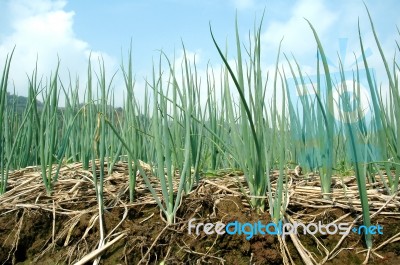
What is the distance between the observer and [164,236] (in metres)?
1.16

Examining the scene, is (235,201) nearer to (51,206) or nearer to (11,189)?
(51,206)

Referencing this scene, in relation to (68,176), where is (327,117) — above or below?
above

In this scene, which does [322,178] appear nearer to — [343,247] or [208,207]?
[343,247]

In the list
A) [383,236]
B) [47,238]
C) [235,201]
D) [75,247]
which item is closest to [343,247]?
[383,236]

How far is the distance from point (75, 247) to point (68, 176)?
56cm

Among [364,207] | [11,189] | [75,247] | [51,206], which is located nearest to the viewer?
[364,207]

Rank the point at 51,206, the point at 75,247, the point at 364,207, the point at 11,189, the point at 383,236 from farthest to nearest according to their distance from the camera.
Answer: the point at 11,189, the point at 51,206, the point at 75,247, the point at 383,236, the point at 364,207

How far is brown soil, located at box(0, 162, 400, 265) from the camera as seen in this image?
3.59ft

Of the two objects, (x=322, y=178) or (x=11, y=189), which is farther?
(x=11, y=189)

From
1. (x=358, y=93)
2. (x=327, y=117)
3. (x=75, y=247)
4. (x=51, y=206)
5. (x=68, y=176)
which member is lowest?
(x=75, y=247)

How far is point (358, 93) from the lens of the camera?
1500 mm

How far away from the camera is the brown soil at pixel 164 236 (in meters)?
1.09

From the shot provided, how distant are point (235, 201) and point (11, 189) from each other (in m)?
1.06

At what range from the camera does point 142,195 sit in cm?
146
